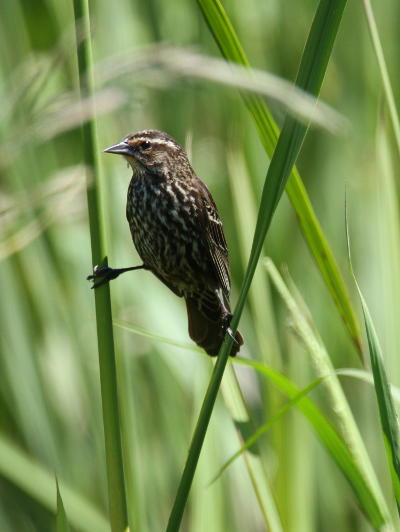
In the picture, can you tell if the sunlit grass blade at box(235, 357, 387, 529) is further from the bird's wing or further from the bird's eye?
the bird's eye

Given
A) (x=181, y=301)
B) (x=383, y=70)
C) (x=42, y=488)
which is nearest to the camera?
(x=383, y=70)

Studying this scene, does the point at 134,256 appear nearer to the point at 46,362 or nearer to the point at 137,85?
the point at 46,362

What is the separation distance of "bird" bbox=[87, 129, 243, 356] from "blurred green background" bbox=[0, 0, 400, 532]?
0.09m

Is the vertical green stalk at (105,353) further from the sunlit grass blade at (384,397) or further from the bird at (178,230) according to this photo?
the bird at (178,230)

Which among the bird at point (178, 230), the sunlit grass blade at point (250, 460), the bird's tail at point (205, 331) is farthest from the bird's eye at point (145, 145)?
the sunlit grass blade at point (250, 460)

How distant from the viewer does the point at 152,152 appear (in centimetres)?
248

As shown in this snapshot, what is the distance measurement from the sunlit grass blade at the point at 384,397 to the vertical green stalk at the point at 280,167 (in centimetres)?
14

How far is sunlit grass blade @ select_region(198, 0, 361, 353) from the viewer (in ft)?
4.70

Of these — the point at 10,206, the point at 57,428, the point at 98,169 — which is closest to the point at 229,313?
the point at 57,428

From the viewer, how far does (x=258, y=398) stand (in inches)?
118

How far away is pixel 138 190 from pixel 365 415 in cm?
112

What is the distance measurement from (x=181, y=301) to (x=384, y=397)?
1.92 metres

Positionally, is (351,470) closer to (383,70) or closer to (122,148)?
(383,70)

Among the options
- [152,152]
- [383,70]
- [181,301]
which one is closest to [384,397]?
[383,70]
